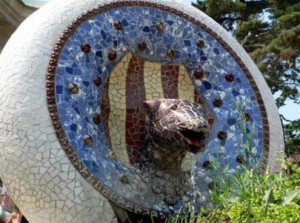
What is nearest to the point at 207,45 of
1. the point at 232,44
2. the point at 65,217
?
the point at 232,44

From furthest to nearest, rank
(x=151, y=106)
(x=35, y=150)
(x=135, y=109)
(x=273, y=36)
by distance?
(x=273, y=36), (x=135, y=109), (x=151, y=106), (x=35, y=150)

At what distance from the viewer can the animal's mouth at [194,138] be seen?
13.4 feet

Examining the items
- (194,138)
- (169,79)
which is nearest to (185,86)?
(169,79)

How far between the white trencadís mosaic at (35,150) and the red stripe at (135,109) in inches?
18.9

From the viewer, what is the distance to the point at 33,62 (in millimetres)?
4250

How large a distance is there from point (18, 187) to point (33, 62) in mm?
657

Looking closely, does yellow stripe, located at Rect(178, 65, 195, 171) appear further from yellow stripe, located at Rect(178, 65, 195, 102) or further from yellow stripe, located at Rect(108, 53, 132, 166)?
yellow stripe, located at Rect(108, 53, 132, 166)

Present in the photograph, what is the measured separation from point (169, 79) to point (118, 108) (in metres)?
0.43

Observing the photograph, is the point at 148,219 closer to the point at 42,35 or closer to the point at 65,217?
the point at 65,217

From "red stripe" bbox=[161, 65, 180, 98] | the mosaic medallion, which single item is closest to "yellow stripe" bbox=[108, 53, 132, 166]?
the mosaic medallion

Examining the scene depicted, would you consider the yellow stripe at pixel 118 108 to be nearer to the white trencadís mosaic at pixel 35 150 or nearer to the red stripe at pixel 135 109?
the red stripe at pixel 135 109

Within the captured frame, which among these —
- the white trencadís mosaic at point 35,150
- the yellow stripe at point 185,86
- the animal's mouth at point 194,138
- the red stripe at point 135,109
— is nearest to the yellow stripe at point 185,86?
the yellow stripe at point 185,86

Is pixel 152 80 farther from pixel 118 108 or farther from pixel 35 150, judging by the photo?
pixel 35 150

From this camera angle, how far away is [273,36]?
16.0 metres
